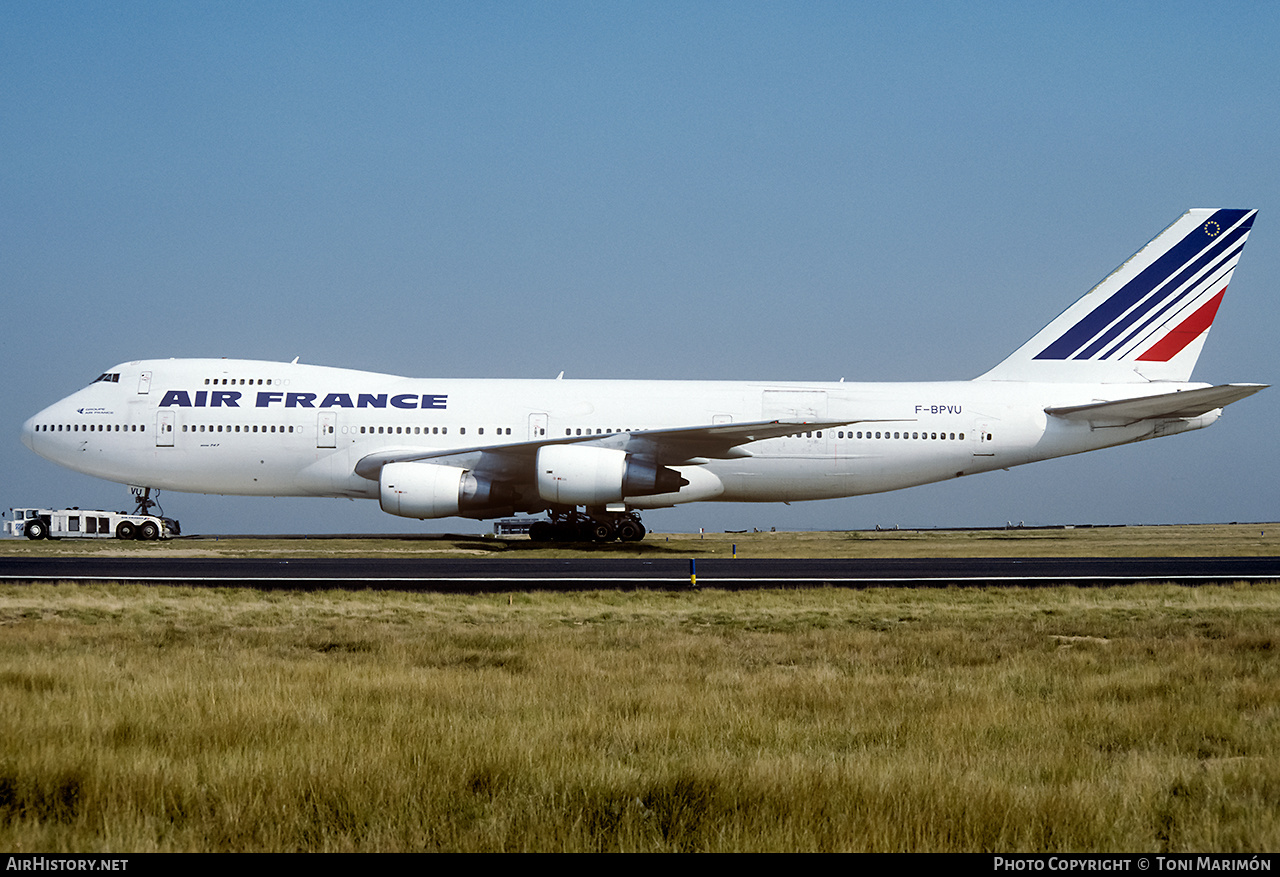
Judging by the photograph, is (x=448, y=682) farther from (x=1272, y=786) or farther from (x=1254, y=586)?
(x=1254, y=586)

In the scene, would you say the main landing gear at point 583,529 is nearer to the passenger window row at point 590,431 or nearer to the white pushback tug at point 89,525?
the passenger window row at point 590,431

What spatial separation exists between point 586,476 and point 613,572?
18.8ft

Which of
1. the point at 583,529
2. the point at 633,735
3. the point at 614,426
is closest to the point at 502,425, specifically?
the point at 614,426

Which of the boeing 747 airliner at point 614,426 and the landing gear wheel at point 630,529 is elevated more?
the boeing 747 airliner at point 614,426

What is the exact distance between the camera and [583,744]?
746 cm

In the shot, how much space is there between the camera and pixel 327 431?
2983cm

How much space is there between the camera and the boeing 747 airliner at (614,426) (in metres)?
29.5

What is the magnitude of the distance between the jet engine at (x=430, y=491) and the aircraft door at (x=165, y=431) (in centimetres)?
676

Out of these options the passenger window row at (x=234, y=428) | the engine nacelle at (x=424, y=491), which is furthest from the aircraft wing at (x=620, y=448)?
the passenger window row at (x=234, y=428)

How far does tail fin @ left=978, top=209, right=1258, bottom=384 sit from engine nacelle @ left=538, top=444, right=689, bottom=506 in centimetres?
1248

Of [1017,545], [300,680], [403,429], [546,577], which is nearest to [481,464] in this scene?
[403,429]

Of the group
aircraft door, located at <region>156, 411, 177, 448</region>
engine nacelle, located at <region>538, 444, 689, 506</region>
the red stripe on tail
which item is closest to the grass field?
engine nacelle, located at <region>538, 444, 689, 506</region>

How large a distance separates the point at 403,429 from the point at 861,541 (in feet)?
52.4

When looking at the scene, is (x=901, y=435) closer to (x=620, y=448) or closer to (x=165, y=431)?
(x=620, y=448)
